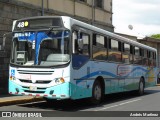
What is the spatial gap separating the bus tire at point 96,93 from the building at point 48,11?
5694 millimetres

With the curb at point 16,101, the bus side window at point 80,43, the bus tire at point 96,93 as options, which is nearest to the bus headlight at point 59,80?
the bus side window at point 80,43

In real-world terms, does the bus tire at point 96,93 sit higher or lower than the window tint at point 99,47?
lower

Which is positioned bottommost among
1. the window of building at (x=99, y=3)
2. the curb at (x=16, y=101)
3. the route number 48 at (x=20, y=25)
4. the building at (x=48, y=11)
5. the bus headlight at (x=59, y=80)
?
the curb at (x=16, y=101)

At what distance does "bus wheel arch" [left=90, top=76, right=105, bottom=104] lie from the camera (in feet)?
44.4

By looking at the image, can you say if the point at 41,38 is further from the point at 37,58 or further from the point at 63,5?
the point at 63,5

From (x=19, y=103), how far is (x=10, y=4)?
6.23m

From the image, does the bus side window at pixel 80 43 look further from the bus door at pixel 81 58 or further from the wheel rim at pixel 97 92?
the wheel rim at pixel 97 92

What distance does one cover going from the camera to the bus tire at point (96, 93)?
1352 centimetres

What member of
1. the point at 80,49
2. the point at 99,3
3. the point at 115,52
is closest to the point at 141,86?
→ the point at 115,52

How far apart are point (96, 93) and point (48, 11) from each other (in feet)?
29.1

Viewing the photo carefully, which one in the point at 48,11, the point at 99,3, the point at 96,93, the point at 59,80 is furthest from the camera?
the point at 99,3

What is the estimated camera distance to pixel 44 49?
1182 cm

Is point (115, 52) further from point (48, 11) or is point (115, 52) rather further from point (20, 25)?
point (48, 11)

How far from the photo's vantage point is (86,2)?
85.3 ft
